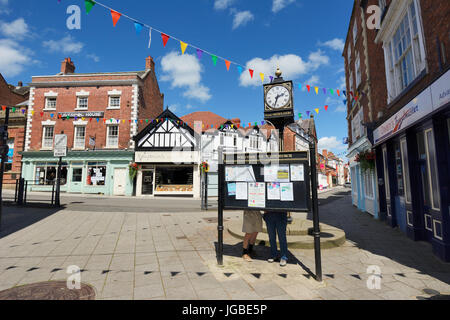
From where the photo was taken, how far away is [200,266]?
425 cm

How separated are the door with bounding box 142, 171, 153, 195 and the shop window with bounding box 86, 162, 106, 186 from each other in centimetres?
348

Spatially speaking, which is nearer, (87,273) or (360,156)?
(87,273)

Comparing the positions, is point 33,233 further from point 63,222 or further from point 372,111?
point 372,111

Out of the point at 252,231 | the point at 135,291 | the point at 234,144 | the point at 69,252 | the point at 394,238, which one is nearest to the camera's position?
the point at 135,291

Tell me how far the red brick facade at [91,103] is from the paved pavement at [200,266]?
15724 millimetres

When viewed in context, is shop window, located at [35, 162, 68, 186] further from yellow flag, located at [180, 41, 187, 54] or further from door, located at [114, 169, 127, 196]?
yellow flag, located at [180, 41, 187, 54]

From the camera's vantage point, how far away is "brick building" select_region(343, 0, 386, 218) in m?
9.51

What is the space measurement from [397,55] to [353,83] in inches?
272

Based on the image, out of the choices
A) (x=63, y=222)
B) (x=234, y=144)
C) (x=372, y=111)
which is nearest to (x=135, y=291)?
(x=63, y=222)

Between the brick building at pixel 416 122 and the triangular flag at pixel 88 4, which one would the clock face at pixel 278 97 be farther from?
the triangular flag at pixel 88 4

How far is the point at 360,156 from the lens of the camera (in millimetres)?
10484

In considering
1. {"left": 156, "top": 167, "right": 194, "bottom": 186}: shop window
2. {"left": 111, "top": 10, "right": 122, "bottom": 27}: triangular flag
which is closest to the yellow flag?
{"left": 111, "top": 10, "right": 122, "bottom": 27}: triangular flag

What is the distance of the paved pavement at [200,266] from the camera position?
3301 millimetres

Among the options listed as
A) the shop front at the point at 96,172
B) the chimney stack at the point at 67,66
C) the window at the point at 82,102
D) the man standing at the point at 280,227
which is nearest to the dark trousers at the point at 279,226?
the man standing at the point at 280,227
